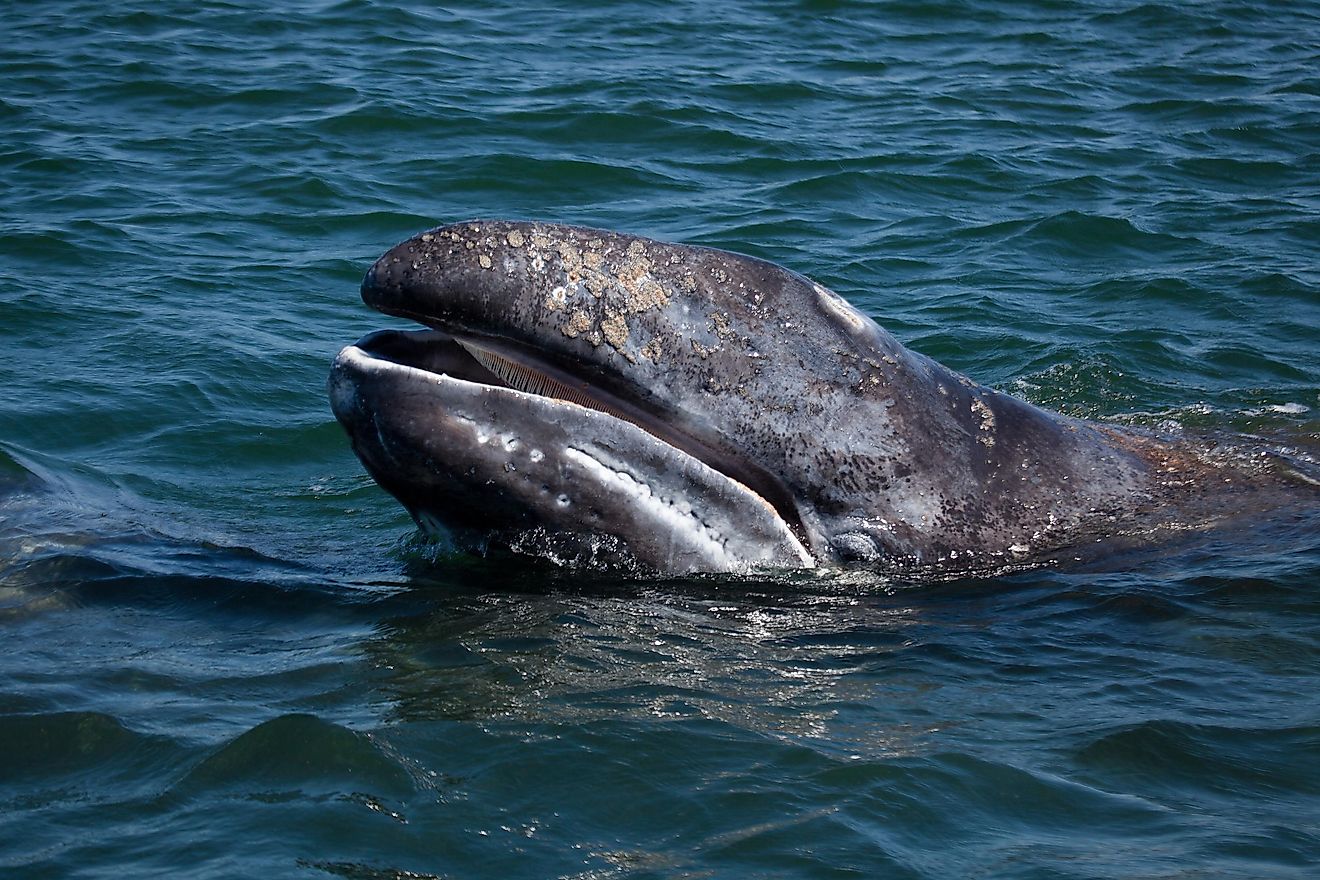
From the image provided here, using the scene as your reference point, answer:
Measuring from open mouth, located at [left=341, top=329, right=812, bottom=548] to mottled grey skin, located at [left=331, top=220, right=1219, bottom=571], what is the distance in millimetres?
12

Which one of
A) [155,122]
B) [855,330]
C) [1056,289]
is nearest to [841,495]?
[855,330]

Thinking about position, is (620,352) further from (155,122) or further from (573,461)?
(155,122)

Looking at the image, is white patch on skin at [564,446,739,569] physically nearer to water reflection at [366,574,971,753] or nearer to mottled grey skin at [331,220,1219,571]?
mottled grey skin at [331,220,1219,571]

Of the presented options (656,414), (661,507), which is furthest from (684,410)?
(661,507)

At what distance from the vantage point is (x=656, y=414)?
20.7ft

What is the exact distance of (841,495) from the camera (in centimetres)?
650

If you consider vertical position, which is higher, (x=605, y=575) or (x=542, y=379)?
(x=542, y=379)

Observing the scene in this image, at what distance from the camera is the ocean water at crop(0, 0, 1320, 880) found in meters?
4.90

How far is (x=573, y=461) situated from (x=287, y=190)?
10334mm

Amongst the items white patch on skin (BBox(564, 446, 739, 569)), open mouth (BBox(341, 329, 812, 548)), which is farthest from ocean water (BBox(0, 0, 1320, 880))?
open mouth (BBox(341, 329, 812, 548))

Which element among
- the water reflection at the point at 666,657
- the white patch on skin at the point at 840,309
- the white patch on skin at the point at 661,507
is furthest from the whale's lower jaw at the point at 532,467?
the white patch on skin at the point at 840,309

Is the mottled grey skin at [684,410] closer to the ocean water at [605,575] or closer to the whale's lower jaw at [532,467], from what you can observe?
the whale's lower jaw at [532,467]

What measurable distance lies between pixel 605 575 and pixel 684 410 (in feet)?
2.42

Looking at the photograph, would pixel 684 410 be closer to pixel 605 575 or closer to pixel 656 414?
pixel 656 414
